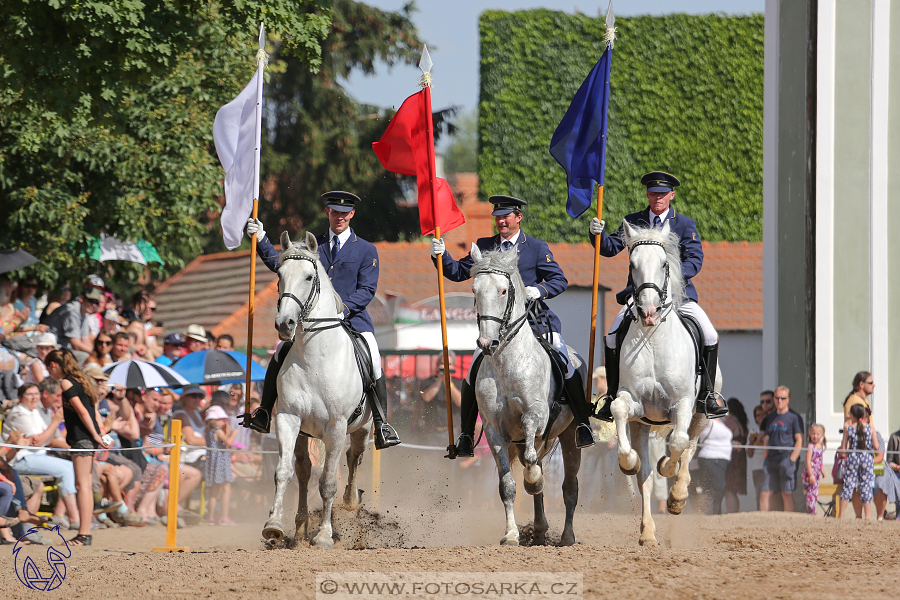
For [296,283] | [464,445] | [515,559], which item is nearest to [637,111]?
[464,445]

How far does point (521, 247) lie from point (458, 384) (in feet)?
24.7

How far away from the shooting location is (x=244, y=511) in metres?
13.3

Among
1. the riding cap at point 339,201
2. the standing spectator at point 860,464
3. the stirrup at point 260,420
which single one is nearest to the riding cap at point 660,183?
the riding cap at point 339,201

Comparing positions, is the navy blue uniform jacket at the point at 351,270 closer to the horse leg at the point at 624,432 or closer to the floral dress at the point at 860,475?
the horse leg at the point at 624,432

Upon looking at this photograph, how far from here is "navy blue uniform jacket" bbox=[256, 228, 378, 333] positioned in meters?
10.6

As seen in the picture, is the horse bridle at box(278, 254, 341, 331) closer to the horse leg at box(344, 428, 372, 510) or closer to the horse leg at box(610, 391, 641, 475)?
the horse leg at box(344, 428, 372, 510)

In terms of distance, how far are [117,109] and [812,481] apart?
31.9 ft

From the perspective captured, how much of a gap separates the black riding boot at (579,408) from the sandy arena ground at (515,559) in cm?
97

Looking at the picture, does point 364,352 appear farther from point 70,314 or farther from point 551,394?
point 70,314

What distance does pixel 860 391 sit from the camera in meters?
15.0

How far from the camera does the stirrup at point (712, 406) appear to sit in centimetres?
981

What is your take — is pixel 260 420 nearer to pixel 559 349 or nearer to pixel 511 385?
pixel 511 385

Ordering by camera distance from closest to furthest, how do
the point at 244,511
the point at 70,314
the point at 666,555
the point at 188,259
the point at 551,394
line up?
the point at 666,555
the point at 551,394
the point at 244,511
the point at 70,314
the point at 188,259

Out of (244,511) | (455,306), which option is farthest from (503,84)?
(244,511)
